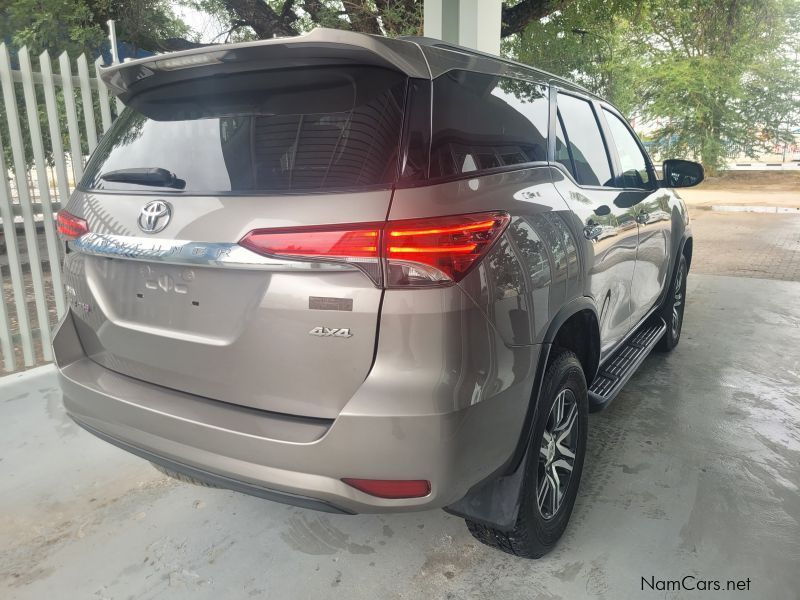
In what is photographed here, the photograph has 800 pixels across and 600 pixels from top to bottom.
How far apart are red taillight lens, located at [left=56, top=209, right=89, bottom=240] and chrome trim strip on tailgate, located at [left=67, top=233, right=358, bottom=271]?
0.23ft

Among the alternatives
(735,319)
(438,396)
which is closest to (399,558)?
(438,396)

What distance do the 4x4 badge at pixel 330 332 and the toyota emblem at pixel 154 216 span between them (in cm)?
59

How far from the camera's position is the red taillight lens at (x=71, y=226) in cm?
206

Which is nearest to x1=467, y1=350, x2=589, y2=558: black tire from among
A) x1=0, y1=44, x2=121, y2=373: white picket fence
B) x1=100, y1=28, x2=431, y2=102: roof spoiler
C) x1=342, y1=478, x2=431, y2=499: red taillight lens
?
x1=342, y1=478, x2=431, y2=499: red taillight lens

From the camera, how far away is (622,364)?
10.9 feet

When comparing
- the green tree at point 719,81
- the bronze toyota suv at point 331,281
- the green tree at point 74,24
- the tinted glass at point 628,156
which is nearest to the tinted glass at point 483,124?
the bronze toyota suv at point 331,281

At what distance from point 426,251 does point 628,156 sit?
2.53 meters

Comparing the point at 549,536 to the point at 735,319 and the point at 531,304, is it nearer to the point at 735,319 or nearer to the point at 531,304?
the point at 531,304

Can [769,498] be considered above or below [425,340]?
below

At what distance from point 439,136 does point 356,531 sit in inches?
63.2

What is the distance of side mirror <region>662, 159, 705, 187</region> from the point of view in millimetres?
4016

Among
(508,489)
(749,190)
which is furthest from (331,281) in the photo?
(749,190)

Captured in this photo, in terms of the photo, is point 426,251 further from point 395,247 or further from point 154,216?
point 154,216

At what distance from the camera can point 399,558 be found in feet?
7.52
